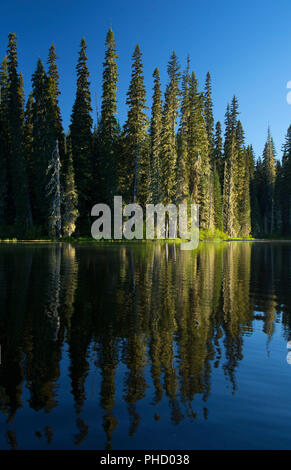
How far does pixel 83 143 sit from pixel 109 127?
446 centimetres

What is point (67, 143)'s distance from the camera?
5172cm

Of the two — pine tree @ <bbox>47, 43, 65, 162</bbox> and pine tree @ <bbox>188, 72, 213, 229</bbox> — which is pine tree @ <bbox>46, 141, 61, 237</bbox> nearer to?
pine tree @ <bbox>47, 43, 65, 162</bbox>

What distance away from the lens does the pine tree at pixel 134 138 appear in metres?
56.0

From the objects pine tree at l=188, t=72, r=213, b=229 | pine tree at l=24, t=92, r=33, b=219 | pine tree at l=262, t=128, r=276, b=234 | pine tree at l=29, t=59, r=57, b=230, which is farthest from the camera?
pine tree at l=262, t=128, r=276, b=234

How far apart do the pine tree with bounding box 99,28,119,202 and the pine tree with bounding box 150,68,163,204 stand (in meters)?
6.46

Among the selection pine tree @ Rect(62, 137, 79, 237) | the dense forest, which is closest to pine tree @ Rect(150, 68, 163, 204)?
the dense forest

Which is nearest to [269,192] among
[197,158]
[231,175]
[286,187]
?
[286,187]

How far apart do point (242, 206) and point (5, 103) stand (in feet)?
165

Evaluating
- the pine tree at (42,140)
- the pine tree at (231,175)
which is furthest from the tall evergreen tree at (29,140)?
the pine tree at (231,175)

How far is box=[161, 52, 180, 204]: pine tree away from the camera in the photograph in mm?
59031

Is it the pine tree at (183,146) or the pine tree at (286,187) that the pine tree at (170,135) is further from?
the pine tree at (286,187)

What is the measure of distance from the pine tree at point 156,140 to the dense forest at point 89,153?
0.48 ft

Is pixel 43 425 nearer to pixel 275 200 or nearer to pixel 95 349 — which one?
pixel 95 349

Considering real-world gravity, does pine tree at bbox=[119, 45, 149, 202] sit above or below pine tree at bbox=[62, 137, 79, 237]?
above
